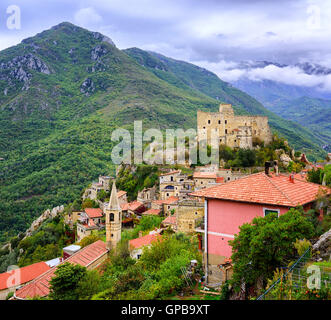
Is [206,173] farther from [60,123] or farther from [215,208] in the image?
[60,123]

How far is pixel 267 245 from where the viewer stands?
9000 mm

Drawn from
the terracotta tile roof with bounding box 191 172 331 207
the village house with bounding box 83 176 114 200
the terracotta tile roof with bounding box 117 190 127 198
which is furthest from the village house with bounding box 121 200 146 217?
the terracotta tile roof with bounding box 191 172 331 207

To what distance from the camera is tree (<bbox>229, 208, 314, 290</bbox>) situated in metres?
8.92

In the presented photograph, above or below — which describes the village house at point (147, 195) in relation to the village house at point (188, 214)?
below

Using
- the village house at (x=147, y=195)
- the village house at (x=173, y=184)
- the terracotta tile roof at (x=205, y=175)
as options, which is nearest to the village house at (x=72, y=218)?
the village house at (x=147, y=195)

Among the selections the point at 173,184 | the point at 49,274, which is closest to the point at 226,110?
the point at 173,184

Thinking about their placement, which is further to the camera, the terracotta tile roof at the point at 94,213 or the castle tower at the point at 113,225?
the terracotta tile roof at the point at 94,213

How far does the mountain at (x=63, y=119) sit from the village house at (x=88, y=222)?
28691mm

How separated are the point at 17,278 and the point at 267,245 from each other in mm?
29710

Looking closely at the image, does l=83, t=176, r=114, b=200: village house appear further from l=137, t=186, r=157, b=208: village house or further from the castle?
the castle

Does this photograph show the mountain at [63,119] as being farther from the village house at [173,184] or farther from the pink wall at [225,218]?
the pink wall at [225,218]

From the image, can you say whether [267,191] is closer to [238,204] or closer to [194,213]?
[238,204]

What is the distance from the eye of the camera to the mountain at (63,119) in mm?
82012
